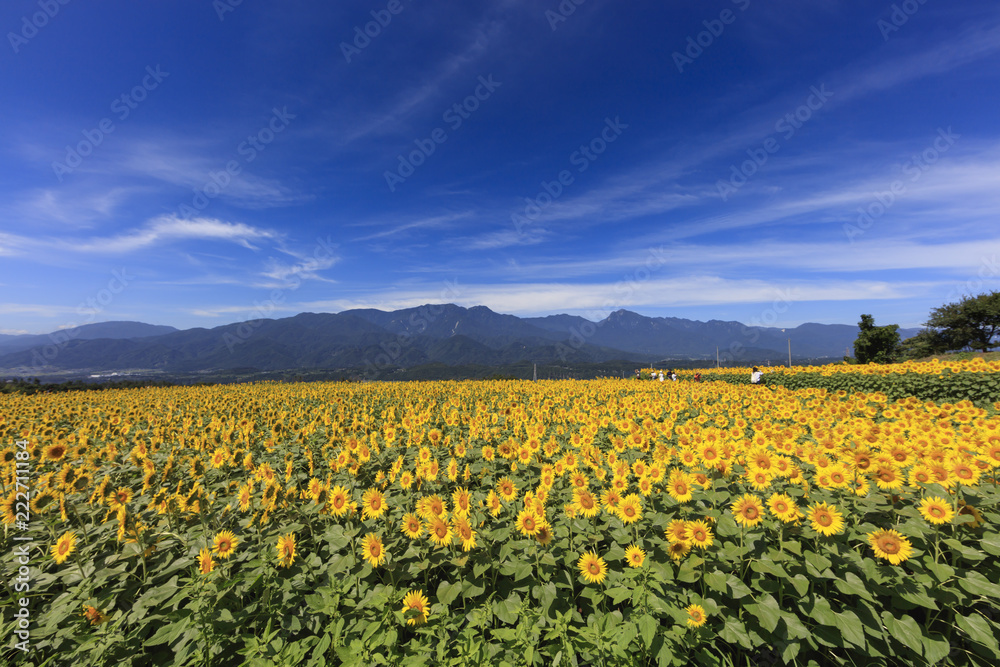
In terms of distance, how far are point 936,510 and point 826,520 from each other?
0.82 metres

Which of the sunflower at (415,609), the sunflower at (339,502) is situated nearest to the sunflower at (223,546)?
the sunflower at (339,502)

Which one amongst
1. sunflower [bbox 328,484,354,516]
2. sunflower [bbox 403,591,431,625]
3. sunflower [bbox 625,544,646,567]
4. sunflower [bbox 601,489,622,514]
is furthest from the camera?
sunflower [bbox 601,489,622,514]

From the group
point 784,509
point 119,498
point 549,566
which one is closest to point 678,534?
point 784,509

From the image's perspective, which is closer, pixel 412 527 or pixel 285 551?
pixel 285 551

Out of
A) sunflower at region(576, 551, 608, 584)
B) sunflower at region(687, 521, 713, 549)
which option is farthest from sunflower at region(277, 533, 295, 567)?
sunflower at region(687, 521, 713, 549)

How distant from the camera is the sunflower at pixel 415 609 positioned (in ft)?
9.29

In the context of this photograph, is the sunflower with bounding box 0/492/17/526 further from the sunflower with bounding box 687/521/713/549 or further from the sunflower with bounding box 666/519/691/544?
the sunflower with bounding box 687/521/713/549

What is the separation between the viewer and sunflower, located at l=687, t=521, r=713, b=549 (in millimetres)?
3074

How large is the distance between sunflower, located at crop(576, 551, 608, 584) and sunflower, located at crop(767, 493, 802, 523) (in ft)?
4.91

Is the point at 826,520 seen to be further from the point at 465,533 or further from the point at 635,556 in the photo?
the point at 465,533

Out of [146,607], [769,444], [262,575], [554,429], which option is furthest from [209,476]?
[769,444]

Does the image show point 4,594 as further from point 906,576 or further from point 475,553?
point 906,576

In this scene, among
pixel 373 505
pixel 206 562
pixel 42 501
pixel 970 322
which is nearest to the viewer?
pixel 206 562

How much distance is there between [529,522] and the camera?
3.38 metres
